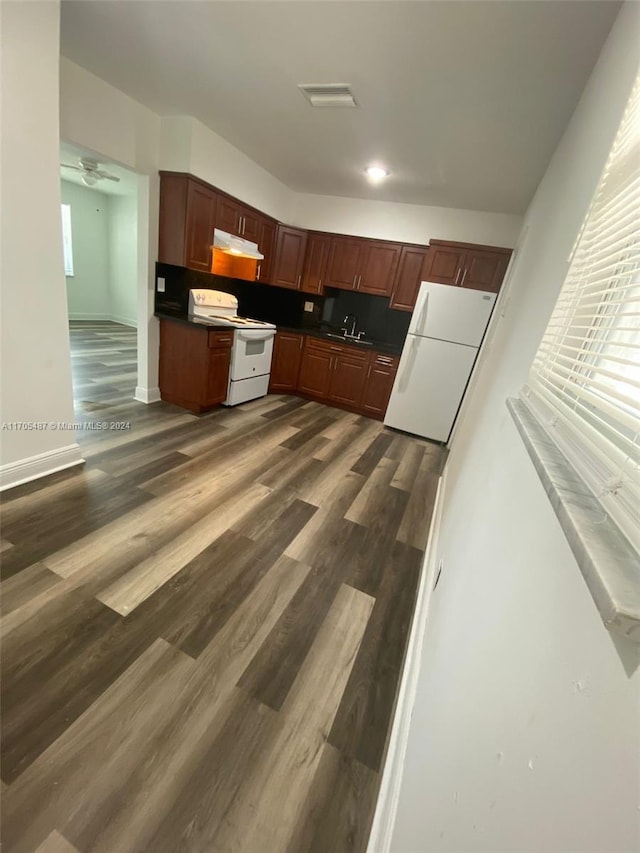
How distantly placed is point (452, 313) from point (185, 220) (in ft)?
9.28

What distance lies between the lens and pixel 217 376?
3.61 m

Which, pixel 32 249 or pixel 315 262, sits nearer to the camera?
pixel 32 249

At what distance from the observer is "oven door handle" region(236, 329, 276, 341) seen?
12.1 ft

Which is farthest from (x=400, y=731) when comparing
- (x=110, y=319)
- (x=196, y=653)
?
(x=110, y=319)

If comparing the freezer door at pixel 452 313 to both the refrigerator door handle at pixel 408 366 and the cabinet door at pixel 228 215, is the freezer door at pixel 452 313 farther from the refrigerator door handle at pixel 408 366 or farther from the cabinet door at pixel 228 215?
the cabinet door at pixel 228 215

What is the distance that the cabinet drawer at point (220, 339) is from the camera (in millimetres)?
3371

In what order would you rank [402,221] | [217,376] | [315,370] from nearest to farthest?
[217,376]
[402,221]
[315,370]

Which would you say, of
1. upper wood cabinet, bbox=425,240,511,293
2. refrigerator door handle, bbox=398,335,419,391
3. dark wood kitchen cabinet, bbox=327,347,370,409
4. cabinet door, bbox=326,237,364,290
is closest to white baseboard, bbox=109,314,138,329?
cabinet door, bbox=326,237,364,290

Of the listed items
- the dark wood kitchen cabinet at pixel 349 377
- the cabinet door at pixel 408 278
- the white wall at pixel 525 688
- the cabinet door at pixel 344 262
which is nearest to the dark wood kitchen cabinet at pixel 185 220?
the cabinet door at pixel 344 262

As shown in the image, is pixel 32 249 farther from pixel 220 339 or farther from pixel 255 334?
pixel 255 334

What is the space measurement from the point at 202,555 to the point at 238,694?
0.72 meters

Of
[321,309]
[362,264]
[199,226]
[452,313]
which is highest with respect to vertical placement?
[362,264]

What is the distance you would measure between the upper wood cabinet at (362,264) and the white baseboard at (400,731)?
3.59 meters
